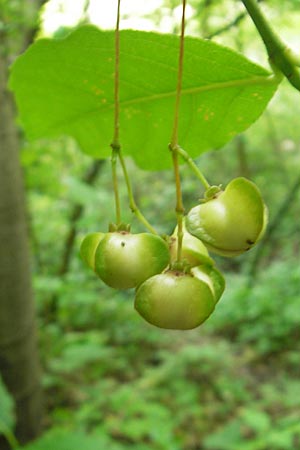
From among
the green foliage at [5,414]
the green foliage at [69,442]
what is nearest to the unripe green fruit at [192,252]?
the green foliage at [5,414]

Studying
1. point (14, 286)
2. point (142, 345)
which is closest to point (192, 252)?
point (14, 286)

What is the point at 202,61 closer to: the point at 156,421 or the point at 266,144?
the point at 156,421

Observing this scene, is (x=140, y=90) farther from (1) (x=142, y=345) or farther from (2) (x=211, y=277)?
(1) (x=142, y=345)

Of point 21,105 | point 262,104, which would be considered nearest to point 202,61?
point 262,104

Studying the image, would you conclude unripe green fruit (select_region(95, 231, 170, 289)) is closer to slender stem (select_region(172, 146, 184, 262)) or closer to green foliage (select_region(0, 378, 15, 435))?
slender stem (select_region(172, 146, 184, 262))

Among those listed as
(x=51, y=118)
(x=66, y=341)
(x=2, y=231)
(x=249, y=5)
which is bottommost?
(x=66, y=341)

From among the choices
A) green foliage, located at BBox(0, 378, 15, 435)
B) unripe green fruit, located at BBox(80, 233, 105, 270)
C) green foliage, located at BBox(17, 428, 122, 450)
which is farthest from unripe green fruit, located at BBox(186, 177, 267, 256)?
green foliage, located at BBox(17, 428, 122, 450)
